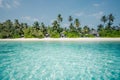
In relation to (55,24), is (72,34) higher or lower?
lower

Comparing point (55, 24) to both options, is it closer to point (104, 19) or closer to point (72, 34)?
point (72, 34)

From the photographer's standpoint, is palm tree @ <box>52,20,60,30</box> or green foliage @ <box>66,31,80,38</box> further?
palm tree @ <box>52,20,60,30</box>

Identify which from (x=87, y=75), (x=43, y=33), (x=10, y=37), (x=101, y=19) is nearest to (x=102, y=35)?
(x=101, y=19)

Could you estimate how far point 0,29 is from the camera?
233ft

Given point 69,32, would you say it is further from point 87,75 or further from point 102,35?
point 87,75

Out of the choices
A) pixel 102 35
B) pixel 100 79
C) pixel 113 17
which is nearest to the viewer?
pixel 100 79

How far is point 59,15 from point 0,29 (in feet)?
89.5

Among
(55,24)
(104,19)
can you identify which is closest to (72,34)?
(55,24)

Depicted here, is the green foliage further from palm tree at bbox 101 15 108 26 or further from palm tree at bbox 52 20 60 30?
palm tree at bbox 101 15 108 26

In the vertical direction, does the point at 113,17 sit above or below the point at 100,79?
above

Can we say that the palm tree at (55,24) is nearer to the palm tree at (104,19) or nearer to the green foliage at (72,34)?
the green foliage at (72,34)

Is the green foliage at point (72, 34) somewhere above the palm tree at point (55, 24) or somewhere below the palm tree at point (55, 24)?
below

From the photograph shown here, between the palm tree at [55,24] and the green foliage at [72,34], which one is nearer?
the green foliage at [72,34]

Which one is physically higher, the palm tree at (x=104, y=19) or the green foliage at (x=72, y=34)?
the palm tree at (x=104, y=19)
